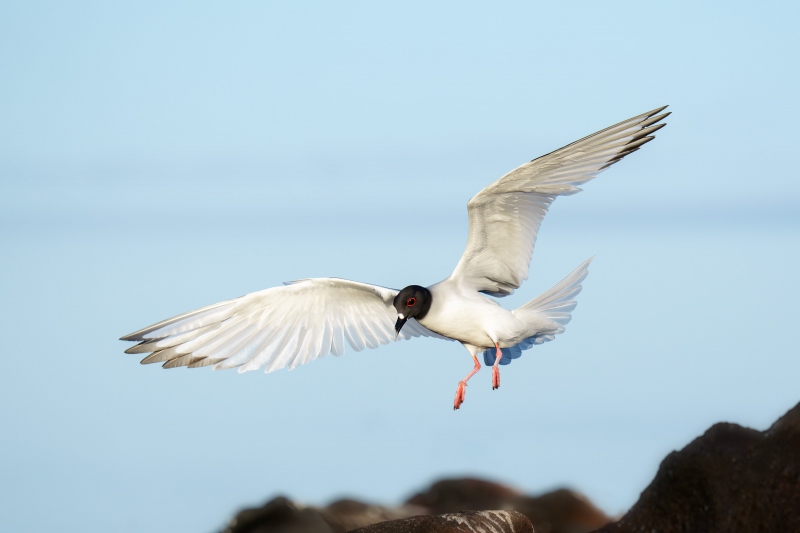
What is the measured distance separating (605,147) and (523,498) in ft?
23.1

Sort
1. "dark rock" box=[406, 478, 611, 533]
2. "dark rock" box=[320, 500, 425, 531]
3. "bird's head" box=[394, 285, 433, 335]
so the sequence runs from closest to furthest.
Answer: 1. "bird's head" box=[394, 285, 433, 335]
2. "dark rock" box=[320, 500, 425, 531]
3. "dark rock" box=[406, 478, 611, 533]

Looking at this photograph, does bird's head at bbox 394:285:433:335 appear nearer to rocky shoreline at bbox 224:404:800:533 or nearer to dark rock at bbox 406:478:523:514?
rocky shoreline at bbox 224:404:800:533

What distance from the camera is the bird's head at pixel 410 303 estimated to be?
11055 millimetres

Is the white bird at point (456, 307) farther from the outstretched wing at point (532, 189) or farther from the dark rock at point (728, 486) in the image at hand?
the dark rock at point (728, 486)

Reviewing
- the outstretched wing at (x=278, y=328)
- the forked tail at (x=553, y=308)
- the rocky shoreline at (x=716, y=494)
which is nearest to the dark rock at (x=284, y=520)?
the outstretched wing at (x=278, y=328)

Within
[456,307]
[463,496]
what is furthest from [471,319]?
[463,496]

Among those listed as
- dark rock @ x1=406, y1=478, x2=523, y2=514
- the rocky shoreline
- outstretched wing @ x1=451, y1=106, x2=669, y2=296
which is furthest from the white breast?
dark rock @ x1=406, y1=478, x2=523, y2=514

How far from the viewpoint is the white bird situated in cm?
1082

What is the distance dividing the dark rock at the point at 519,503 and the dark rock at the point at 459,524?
5.78 meters

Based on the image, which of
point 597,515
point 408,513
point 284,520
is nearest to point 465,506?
point 408,513

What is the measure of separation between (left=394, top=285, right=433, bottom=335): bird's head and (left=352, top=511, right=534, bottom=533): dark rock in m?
2.48

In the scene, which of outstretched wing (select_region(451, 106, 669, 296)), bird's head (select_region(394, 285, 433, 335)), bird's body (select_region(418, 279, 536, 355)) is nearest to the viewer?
outstretched wing (select_region(451, 106, 669, 296))

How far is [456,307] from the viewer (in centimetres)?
1125

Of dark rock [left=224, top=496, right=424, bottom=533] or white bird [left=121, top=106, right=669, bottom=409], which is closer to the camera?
white bird [left=121, top=106, right=669, bottom=409]
